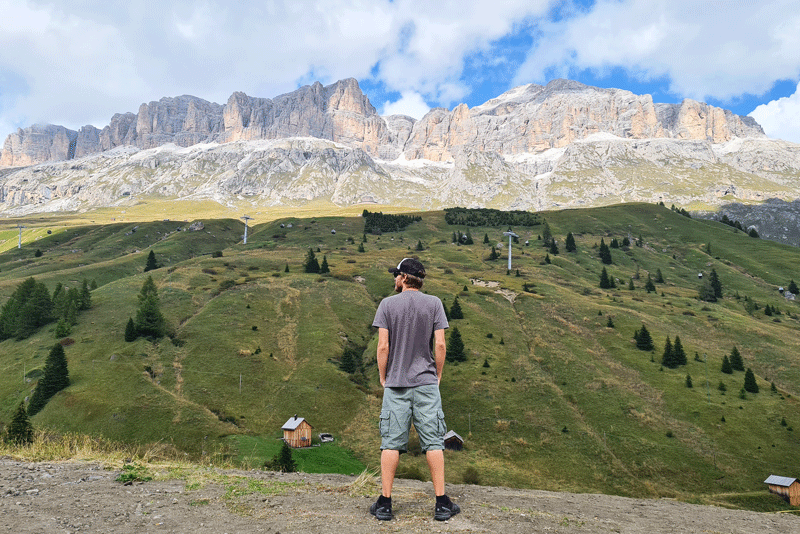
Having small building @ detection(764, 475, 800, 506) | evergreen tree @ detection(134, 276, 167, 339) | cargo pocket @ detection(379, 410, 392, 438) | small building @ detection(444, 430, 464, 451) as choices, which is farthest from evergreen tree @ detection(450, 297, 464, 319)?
cargo pocket @ detection(379, 410, 392, 438)

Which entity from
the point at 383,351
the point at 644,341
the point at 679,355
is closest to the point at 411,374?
the point at 383,351

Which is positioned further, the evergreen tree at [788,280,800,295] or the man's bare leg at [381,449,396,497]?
the evergreen tree at [788,280,800,295]

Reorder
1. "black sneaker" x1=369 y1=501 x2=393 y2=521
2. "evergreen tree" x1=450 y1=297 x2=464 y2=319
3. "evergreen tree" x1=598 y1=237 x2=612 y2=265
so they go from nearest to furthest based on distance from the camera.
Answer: "black sneaker" x1=369 y1=501 x2=393 y2=521 < "evergreen tree" x1=450 y1=297 x2=464 y2=319 < "evergreen tree" x1=598 y1=237 x2=612 y2=265

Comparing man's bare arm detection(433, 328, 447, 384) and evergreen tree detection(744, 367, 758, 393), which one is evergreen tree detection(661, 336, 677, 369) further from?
man's bare arm detection(433, 328, 447, 384)

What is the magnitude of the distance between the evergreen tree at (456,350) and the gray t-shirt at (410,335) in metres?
77.0

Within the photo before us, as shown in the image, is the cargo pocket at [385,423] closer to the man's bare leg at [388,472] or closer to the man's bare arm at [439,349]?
the man's bare leg at [388,472]

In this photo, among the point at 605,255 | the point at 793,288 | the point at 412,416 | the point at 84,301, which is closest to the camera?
the point at 412,416

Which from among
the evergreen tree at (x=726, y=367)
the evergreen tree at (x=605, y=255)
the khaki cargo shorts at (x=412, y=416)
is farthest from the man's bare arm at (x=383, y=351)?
the evergreen tree at (x=605, y=255)

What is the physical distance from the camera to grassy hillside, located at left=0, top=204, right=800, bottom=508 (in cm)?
6019

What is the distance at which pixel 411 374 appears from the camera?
9.72 meters

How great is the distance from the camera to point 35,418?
211 ft

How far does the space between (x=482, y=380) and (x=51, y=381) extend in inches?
2609

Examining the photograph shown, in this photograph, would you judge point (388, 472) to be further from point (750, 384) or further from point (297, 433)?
point (750, 384)

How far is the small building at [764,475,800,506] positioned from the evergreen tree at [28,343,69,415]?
93.6 metres
